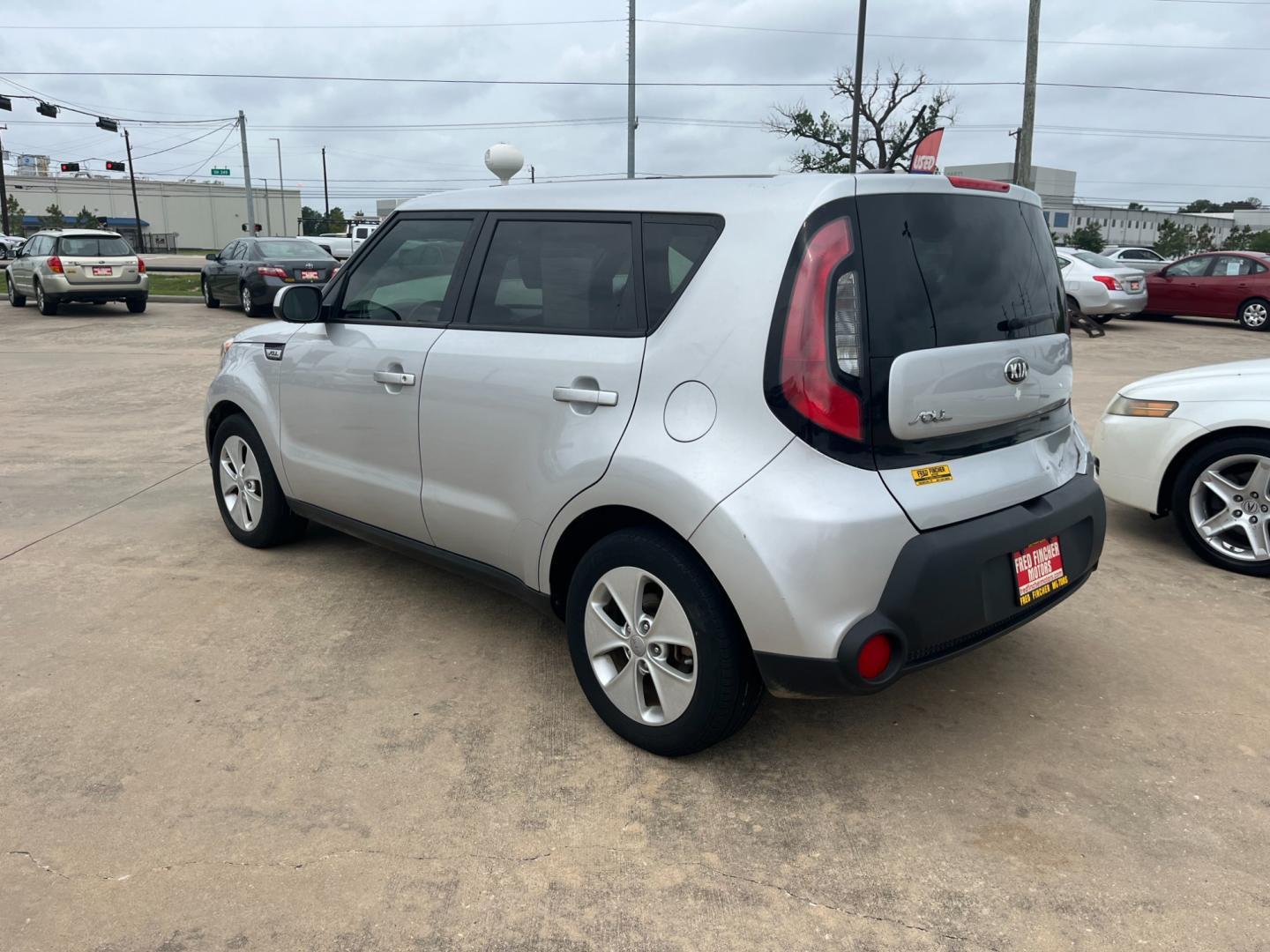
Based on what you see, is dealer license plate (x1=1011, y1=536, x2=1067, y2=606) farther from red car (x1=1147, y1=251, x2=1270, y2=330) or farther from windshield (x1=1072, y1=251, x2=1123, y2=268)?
red car (x1=1147, y1=251, x2=1270, y2=330)

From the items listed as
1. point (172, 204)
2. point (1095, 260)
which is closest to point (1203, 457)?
point (1095, 260)

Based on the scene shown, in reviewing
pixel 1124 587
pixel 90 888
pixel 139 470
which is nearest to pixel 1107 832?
pixel 1124 587

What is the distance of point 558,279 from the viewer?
10.7 feet

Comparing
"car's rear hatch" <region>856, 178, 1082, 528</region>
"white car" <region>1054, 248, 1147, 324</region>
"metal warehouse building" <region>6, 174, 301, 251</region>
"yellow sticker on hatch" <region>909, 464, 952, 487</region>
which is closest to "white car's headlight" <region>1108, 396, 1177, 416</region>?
"car's rear hatch" <region>856, 178, 1082, 528</region>

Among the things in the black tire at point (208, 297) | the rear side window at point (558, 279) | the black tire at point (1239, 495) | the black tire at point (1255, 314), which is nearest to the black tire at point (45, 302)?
the black tire at point (208, 297)

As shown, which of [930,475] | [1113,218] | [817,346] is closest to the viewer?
[817,346]

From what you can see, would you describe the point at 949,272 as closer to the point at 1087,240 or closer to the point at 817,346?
the point at 817,346

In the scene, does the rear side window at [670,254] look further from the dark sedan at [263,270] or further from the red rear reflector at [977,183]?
the dark sedan at [263,270]

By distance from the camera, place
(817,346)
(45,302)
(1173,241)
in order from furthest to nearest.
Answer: (1173,241)
(45,302)
(817,346)

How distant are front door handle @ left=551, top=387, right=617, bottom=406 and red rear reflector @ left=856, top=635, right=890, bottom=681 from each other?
101cm

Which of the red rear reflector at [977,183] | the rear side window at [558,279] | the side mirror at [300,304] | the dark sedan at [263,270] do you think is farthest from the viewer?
the dark sedan at [263,270]

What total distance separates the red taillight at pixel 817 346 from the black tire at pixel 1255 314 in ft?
61.7

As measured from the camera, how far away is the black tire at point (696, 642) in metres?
2.70

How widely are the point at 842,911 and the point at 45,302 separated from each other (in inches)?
816
